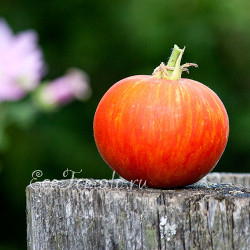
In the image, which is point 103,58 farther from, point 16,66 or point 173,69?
point 173,69

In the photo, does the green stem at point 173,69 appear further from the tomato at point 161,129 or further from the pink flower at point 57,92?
the pink flower at point 57,92

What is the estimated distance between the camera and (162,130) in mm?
1825

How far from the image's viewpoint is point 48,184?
1.95 m

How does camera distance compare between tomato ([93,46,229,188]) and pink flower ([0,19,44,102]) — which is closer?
tomato ([93,46,229,188])

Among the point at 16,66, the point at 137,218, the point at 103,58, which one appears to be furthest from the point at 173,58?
the point at 103,58

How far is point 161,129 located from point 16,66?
158cm

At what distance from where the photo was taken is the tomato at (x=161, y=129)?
6.00 feet

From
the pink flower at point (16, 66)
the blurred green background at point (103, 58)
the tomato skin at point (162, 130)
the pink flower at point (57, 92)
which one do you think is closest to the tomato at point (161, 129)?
the tomato skin at point (162, 130)

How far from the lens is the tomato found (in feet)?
6.00

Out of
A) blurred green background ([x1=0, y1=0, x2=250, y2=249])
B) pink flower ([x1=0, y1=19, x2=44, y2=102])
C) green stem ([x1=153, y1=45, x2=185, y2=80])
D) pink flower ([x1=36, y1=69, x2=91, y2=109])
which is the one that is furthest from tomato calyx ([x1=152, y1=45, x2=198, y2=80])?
blurred green background ([x1=0, y1=0, x2=250, y2=249])

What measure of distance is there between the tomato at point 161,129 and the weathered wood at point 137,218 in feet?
0.21

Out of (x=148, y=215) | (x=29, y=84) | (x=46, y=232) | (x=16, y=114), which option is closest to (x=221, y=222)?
(x=148, y=215)

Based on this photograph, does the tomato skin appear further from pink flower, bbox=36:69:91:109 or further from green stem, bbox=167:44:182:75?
pink flower, bbox=36:69:91:109

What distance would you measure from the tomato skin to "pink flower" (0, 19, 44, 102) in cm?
139
